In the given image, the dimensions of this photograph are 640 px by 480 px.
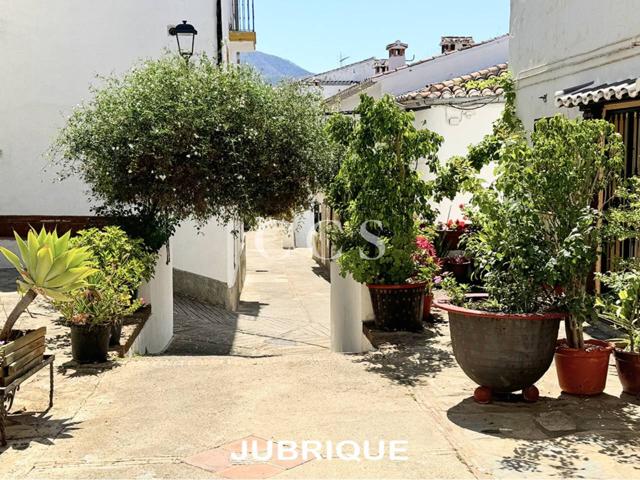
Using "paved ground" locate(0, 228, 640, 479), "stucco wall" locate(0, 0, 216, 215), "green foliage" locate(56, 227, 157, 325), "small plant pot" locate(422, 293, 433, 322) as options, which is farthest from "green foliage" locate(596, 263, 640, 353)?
"stucco wall" locate(0, 0, 216, 215)

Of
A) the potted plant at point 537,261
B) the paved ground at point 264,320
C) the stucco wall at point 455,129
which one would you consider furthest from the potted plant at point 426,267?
the stucco wall at point 455,129

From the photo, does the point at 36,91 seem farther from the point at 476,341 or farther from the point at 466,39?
the point at 466,39

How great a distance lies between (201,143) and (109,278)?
7.46ft

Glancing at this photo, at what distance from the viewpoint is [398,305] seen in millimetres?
8539

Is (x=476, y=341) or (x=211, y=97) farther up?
(x=211, y=97)

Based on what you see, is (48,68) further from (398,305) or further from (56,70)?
(398,305)

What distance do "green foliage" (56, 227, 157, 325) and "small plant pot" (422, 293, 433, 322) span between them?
347 centimetres

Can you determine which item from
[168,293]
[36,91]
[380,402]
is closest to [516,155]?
[380,402]

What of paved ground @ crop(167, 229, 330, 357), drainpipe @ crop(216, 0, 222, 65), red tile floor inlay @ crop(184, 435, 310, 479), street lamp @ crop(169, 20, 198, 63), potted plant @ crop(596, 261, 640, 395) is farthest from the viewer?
drainpipe @ crop(216, 0, 222, 65)

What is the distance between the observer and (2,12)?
49.8 feet

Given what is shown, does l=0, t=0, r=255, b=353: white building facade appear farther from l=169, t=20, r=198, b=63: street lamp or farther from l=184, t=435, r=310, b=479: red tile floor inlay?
l=184, t=435, r=310, b=479: red tile floor inlay

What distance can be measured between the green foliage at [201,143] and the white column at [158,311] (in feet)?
2.16

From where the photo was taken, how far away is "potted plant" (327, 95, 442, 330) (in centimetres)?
820

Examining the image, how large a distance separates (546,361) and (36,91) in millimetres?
12929
